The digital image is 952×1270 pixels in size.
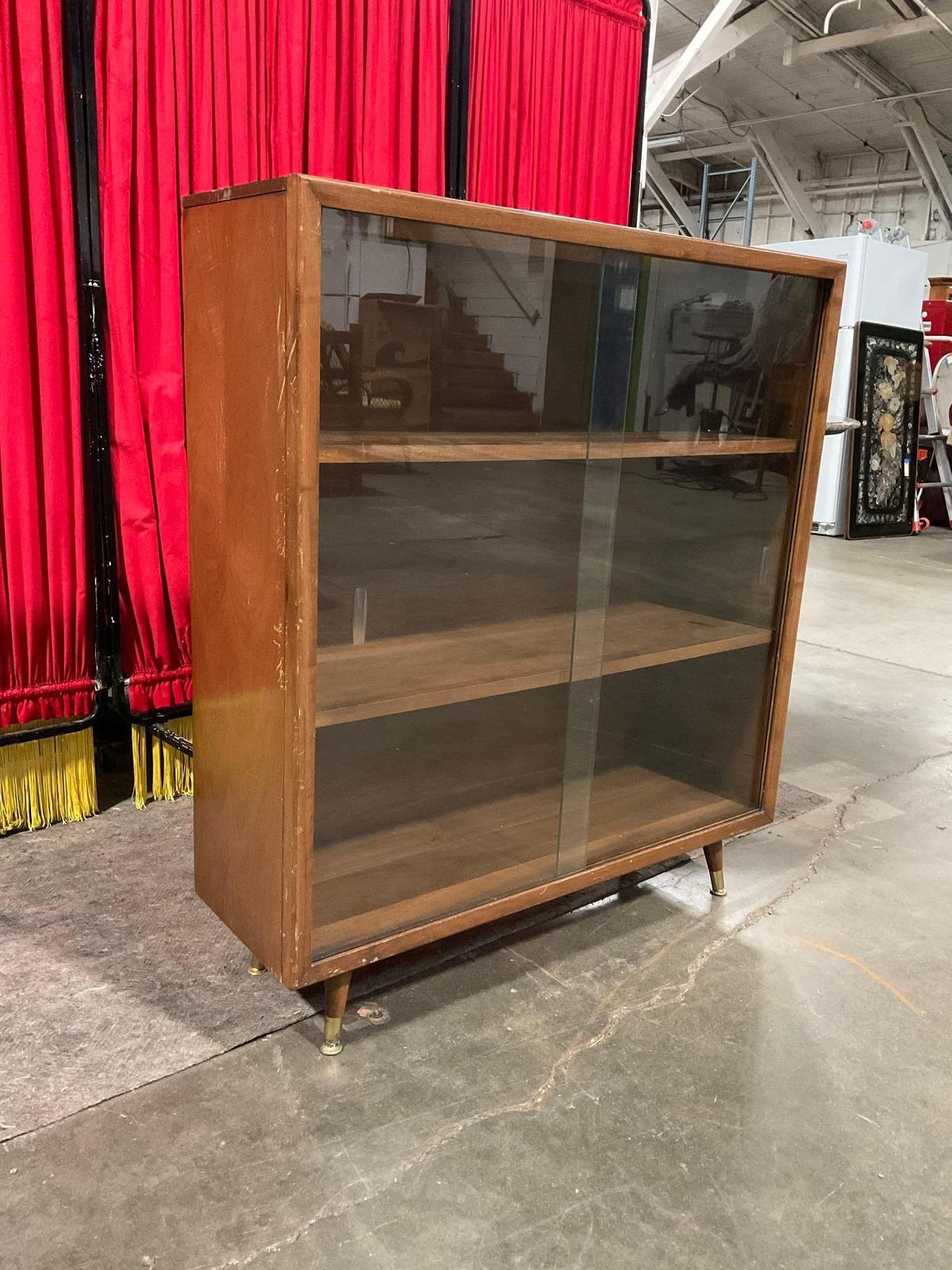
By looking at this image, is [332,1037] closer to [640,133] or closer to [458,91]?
[458,91]

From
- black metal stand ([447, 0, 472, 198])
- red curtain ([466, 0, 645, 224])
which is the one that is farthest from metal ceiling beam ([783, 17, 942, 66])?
black metal stand ([447, 0, 472, 198])

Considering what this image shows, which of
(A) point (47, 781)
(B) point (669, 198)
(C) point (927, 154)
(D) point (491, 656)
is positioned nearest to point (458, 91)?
(D) point (491, 656)

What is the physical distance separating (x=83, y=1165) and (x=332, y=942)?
1.52 ft

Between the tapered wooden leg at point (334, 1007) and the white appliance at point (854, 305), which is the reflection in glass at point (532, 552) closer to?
the tapered wooden leg at point (334, 1007)

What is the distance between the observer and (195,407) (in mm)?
1700

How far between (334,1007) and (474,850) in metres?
0.38

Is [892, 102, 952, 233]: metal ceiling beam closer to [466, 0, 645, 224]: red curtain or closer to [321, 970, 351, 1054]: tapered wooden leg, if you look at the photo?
[466, 0, 645, 224]: red curtain

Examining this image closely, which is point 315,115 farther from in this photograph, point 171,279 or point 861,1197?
point 861,1197

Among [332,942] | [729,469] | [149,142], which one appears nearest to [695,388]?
[729,469]

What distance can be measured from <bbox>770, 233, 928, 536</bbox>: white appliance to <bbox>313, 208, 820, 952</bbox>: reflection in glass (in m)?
5.16

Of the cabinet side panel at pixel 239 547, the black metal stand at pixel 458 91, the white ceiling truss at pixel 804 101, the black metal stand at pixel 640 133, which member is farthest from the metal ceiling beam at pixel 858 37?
the cabinet side panel at pixel 239 547

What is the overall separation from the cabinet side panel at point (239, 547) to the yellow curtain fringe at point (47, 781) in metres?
0.80

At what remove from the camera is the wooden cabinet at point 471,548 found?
4.97 ft

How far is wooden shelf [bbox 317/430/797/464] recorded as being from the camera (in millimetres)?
1542
